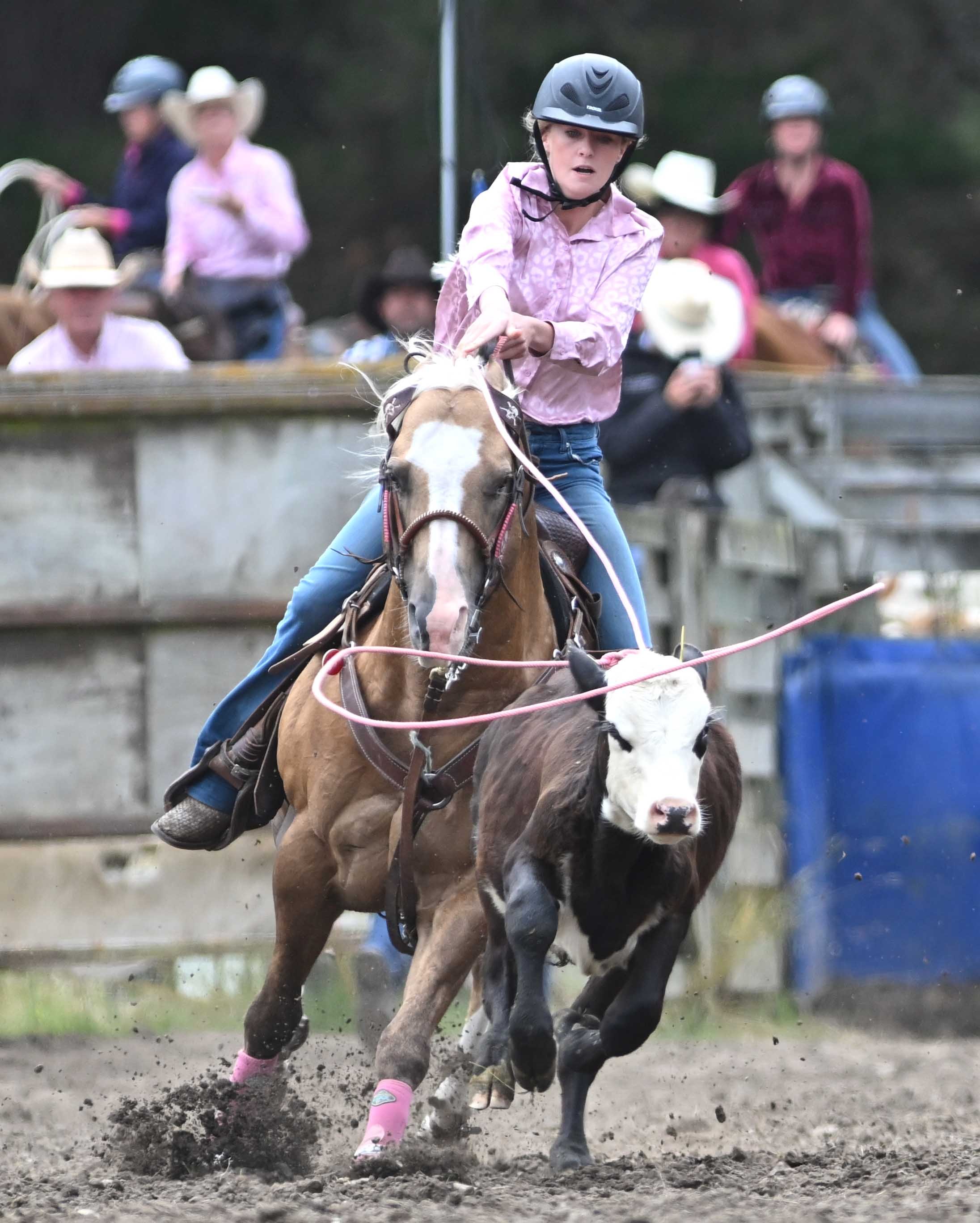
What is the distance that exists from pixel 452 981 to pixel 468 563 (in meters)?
1.08

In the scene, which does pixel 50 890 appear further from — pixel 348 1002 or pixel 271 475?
pixel 271 475

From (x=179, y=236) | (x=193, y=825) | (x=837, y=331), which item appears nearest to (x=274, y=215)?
(x=179, y=236)

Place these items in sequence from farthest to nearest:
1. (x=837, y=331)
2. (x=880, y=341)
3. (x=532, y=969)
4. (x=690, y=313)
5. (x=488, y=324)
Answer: (x=880, y=341) < (x=837, y=331) < (x=690, y=313) < (x=488, y=324) < (x=532, y=969)

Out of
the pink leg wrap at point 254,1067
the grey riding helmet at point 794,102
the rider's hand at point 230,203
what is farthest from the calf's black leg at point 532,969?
the grey riding helmet at point 794,102

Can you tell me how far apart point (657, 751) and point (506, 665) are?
698 mm

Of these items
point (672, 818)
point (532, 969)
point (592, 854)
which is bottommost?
point (532, 969)

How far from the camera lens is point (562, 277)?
5773mm

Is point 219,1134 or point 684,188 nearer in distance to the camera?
point 219,1134

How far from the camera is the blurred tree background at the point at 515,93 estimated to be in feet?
73.8

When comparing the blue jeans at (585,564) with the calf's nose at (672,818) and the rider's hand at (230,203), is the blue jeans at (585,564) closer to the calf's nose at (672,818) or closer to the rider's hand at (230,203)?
the calf's nose at (672,818)

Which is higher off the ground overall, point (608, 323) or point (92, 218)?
point (92, 218)

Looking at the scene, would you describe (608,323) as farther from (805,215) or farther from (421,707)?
(805,215)

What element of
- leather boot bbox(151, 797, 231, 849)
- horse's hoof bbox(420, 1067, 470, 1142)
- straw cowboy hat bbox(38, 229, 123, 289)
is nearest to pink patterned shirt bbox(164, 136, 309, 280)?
straw cowboy hat bbox(38, 229, 123, 289)

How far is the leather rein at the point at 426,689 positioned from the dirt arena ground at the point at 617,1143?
25.5 inches
